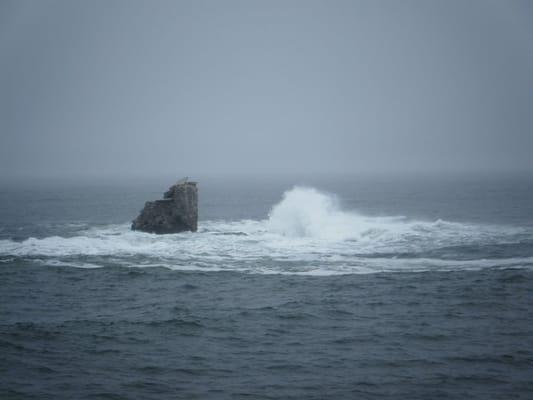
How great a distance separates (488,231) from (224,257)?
27.3 meters

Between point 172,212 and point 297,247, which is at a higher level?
point 172,212

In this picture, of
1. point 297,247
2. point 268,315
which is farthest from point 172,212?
point 268,315

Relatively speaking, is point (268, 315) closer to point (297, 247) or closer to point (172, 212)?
point (297, 247)

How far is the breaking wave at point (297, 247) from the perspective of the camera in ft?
121

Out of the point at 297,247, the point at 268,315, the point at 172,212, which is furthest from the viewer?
the point at 172,212

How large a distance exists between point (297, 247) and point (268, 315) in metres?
18.9

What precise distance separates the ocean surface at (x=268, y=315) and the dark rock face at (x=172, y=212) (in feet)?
6.53

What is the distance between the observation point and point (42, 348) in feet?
70.2

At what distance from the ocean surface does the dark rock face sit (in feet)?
6.53

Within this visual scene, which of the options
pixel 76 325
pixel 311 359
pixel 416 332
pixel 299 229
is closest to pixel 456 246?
pixel 299 229

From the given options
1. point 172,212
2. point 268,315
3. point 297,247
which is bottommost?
point 268,315

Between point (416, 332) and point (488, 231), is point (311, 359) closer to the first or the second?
point (416, 332)

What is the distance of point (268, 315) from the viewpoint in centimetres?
2622

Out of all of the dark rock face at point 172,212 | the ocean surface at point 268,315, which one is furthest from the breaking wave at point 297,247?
the dark rock face at point 172,212
